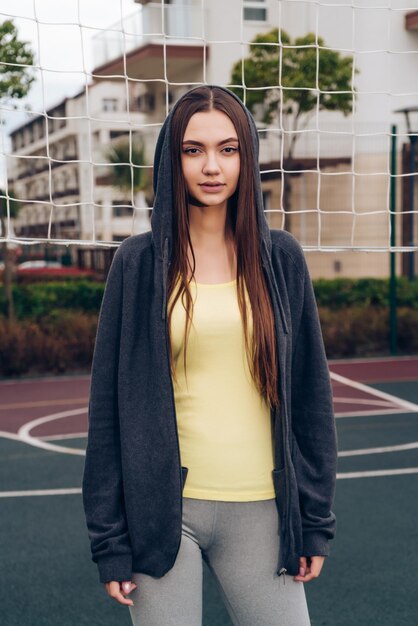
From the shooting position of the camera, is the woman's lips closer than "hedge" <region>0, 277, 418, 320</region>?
Yes

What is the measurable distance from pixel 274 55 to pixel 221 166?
12.7m

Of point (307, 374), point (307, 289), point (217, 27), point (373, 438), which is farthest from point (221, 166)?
point (217, 27)

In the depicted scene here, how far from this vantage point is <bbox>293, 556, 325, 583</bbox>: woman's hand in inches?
73.9

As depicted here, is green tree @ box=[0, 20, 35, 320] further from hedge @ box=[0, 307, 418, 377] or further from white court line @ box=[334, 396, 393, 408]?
white court line @ box=[334, 396, 393, 408]

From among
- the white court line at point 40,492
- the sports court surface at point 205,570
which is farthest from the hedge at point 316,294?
the white court line at point 40,492

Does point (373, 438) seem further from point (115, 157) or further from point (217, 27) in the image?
point (115, 157)

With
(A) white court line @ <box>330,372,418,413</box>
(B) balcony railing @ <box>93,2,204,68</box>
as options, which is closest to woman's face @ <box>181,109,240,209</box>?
(A) white court line @ <box>330,372,418,413</box>

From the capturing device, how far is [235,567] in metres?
1.85

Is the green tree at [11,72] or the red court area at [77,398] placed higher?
the green tree at [11,72]

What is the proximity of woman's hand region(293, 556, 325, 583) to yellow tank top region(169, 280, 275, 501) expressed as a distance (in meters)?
0.18

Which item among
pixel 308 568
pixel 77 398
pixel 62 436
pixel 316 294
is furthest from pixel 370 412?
pixel 308 568

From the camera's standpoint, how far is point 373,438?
6992 millimetres

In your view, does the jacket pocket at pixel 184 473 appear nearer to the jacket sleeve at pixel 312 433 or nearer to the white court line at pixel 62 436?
the jacket sleeve at pixel 312 433

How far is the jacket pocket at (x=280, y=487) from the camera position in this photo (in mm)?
1844
